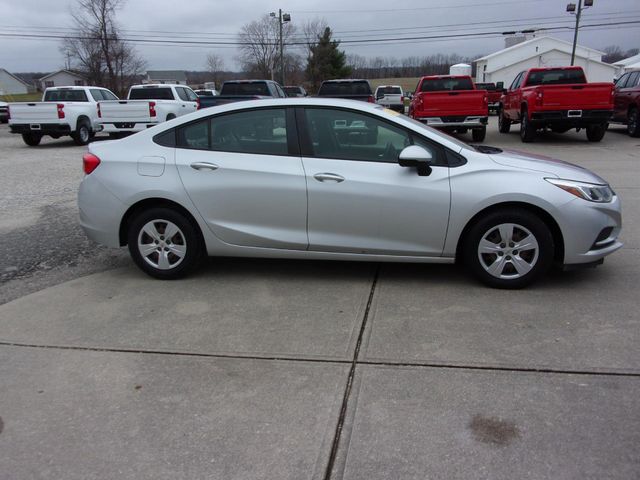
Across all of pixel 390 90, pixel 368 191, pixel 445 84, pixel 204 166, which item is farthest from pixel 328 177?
pixel 390 90

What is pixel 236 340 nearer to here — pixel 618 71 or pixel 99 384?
pixel 99 384

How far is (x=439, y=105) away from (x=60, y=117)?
11422 mm

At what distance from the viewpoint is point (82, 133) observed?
18.1 metres

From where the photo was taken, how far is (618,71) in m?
54.2

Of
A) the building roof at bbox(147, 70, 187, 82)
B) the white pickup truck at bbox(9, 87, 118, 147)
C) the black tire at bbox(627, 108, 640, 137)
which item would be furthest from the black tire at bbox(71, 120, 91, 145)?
the building roof at bbox(147, 70, 187, 82)

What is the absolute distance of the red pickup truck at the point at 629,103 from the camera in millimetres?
16203

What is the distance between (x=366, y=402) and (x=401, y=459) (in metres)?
0.50

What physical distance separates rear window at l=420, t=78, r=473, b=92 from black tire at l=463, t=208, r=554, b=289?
13.5 m

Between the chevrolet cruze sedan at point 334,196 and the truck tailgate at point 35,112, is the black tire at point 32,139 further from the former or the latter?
the chevrolet cruze sedan at point 334,196

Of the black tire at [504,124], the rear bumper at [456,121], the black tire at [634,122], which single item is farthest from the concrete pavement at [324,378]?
the black tire at [504,124]

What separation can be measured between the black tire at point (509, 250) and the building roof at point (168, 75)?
11053 centimetres

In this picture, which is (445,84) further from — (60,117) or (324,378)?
(324,378)

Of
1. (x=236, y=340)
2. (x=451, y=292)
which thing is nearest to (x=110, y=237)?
(x=236, y=340)

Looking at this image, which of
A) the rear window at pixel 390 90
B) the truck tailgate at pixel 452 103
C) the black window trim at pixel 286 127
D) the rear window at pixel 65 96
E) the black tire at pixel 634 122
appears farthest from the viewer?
the rear window at pixel 390 90
